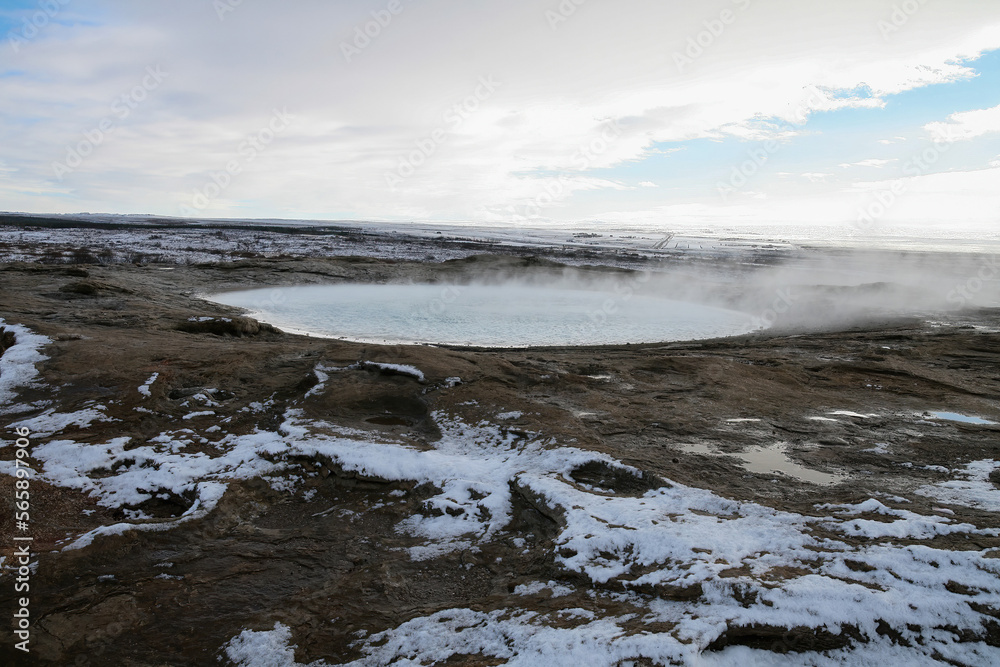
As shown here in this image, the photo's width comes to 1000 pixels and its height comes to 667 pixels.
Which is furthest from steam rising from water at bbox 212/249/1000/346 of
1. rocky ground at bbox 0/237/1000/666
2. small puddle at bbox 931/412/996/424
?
small puddle at bbox 931/412/996/424

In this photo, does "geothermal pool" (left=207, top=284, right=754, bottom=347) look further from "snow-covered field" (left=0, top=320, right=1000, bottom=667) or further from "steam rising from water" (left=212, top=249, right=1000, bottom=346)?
"snow-covered field" (left=0, top=320, right=1000, bottom=667)

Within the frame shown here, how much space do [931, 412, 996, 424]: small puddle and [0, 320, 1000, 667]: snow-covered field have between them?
199cm

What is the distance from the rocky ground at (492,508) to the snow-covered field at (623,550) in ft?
0.07

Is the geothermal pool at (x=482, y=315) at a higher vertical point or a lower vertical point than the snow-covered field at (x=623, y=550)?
higher

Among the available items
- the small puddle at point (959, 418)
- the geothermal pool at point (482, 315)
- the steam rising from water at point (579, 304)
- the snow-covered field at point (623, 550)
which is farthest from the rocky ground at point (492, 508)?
the steam rising from water at point (579, 304)

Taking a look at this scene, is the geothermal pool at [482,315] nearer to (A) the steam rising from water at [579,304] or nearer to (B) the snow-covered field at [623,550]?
(A) the steam rising from water at [579,304]

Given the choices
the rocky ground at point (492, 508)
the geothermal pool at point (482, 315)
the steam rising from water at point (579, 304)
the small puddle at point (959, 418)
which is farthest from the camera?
the steam rising from water at point (579, 304)

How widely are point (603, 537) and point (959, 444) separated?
511cm

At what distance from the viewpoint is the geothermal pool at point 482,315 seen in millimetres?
13734

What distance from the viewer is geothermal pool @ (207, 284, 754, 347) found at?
13.7 meters

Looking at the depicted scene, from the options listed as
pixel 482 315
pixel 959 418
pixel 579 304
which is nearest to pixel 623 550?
pixel 959 418

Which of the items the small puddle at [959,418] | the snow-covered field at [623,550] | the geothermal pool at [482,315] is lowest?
the snow-covered field at [623,550]

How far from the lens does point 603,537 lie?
4133mm

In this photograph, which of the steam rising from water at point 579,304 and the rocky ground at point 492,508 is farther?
the steam rising from water at point 579,304
